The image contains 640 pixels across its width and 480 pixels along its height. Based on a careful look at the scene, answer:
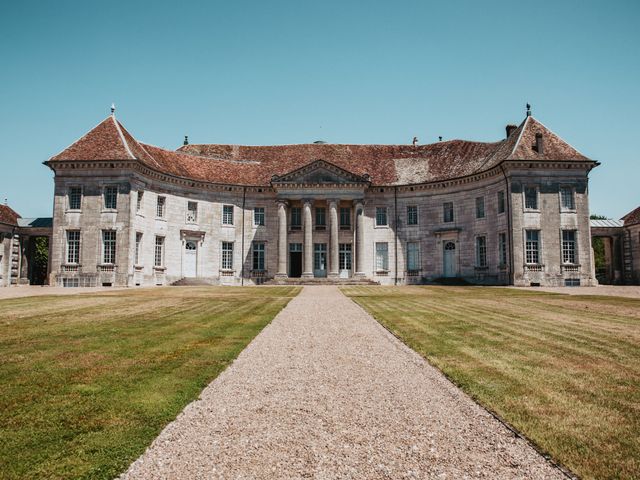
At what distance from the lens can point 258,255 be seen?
37375 millimetres

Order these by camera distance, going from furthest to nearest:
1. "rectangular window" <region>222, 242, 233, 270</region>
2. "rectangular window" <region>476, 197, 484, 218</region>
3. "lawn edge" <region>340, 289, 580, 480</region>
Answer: "rectangular window" <region>222, 242, 233, 270</region> < "rectangular window" <region>476, 197, 484, 218</region> < "lawn edge" <region>340, 289, 580, 480</region>

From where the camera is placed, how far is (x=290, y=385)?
18.0 ft

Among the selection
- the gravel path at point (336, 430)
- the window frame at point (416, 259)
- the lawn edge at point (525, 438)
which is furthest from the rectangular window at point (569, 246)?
the lawn edge at point (525, 438)

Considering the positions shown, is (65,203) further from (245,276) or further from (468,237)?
(468,237)

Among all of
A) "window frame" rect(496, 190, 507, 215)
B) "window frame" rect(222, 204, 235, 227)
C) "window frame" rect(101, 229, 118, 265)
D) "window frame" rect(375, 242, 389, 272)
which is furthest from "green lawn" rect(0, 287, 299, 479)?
"window frame" rect(375, 242, 389, 272)

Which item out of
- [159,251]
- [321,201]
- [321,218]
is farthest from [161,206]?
[321,218]

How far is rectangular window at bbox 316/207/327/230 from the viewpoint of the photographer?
37562 mm

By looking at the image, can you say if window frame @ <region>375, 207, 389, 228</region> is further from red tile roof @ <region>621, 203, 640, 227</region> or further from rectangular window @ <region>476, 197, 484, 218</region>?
red tile roof @ <region>621, 203, 640, 227</region>

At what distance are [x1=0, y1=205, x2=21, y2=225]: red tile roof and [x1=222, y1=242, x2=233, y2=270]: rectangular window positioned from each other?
51.6ft

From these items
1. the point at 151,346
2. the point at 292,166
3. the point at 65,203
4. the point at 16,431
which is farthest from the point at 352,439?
the point at 292,166

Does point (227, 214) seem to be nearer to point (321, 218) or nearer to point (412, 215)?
point (321, 218)

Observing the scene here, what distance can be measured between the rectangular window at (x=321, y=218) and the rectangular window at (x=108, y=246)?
15419 millimetres

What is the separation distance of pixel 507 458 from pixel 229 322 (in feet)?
26.5

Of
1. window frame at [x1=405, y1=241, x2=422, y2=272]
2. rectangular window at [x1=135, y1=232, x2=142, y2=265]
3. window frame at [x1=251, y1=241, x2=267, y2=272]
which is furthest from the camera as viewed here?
window frame at [x1=251, y1=241, x2=267, y2=272]
